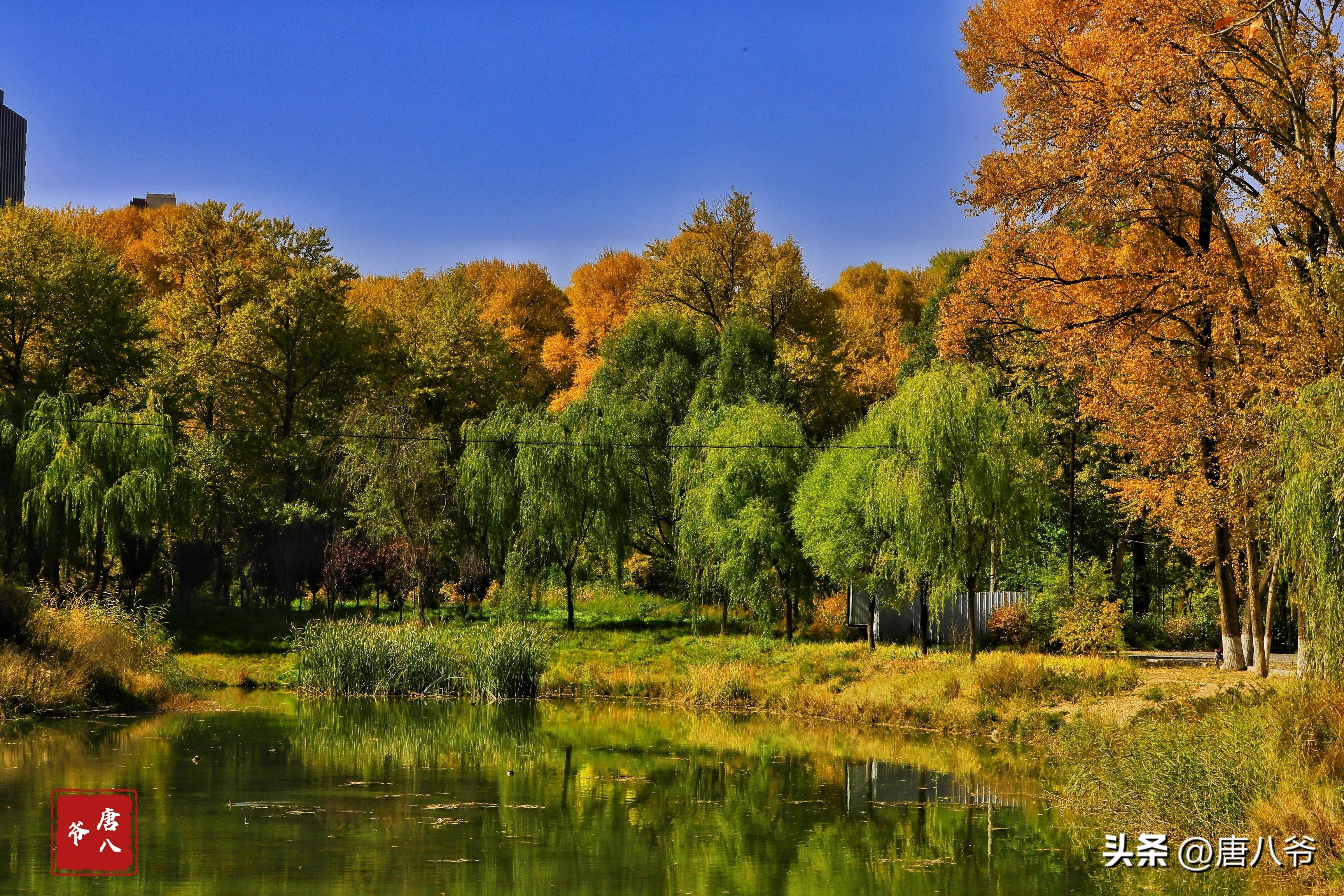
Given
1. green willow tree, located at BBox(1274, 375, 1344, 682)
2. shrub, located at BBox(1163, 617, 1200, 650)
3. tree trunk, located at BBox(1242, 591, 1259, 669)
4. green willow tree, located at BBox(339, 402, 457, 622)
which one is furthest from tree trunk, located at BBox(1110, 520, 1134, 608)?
green willow tree, located at BBox(1274, 375, 1344, 682)

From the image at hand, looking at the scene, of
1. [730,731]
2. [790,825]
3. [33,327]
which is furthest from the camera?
[33,327]

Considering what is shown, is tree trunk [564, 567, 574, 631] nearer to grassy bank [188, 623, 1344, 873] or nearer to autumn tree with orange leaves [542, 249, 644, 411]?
grassy bank [188, 623, 1344, 873]

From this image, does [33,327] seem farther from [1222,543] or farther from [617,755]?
[1222,543]

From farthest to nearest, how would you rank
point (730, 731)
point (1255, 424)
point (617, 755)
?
1. point (730, 731)
2. point (617, 755)
3. point (1255, 424)

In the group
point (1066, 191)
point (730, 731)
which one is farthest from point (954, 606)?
point (1066, 191)

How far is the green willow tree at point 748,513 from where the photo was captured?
33531 mm

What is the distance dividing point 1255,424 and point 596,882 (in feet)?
41.6

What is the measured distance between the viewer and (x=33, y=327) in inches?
1580

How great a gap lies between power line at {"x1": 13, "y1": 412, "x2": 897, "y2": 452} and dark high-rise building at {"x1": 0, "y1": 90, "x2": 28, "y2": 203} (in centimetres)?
6832

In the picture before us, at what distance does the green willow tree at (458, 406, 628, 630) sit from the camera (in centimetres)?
3625

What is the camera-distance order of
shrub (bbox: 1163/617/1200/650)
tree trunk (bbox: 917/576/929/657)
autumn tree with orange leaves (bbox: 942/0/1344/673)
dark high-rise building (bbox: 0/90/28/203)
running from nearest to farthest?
autumn tree with orange leaves (bbox: 942/0/1344/673) < tree trunk (bbox: 917/576/929/657) < shrub (bbox: 1163/617/1200/650) < dark high-rise building (bbox: 0/90/28/203)

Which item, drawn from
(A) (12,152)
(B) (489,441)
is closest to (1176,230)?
(B) (489,441)

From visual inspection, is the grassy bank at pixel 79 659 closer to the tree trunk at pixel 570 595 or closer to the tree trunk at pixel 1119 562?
the tree trunk at pixel 570 595

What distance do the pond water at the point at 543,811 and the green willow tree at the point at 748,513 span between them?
881 cm
